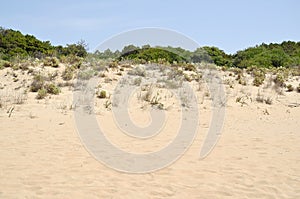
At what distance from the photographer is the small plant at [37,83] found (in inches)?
577

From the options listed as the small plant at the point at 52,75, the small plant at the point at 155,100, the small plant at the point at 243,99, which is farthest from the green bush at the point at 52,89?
the small plant at the point at 243,99

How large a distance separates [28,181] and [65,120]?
5.48 meters

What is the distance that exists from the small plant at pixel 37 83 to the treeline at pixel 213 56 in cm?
1275

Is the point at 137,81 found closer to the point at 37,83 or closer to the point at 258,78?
the point at 37,83

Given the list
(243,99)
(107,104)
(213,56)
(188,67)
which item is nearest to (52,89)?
(107,104)

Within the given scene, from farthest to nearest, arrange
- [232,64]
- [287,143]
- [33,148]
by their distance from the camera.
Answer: [232,64] < [287,143] < [33,148]

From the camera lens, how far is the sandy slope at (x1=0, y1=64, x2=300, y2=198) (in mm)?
4922

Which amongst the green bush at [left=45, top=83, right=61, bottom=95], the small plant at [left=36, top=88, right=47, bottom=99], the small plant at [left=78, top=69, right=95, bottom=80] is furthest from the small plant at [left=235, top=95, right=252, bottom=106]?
the small plant at [left=36, top=88, right=47, bottom=99]

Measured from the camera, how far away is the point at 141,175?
5727 mm

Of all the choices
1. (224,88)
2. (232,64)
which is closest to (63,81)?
(224,88)

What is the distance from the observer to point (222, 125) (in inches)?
436

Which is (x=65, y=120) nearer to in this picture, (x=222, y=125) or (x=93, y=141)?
(x=93, y=141)

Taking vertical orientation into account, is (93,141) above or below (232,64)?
below

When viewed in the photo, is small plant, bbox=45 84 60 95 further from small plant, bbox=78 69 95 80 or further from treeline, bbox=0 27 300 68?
treeline, bbox=0 27 300 68
